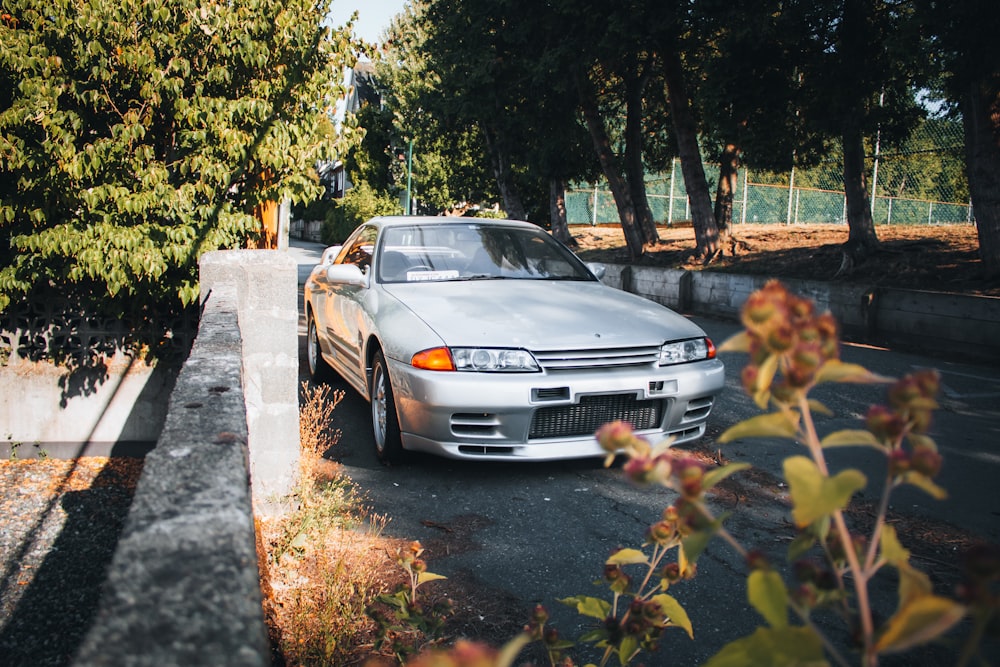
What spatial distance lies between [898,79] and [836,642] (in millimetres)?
13203

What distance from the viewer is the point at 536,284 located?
20.7ft

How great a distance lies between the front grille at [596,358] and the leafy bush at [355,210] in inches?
1594

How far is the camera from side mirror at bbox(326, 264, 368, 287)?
6.23m

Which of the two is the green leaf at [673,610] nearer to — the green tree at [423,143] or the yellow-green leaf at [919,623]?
the yellow-green leaf at [919,623]

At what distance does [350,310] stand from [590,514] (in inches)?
107

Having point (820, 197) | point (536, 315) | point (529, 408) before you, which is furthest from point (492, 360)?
point (820, 197)

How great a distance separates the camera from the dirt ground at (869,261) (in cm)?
1359

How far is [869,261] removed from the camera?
15.5 m

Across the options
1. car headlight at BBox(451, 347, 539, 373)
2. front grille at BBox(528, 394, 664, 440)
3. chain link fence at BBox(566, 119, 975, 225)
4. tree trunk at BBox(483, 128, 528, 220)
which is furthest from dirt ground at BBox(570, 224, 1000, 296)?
car headlight at BBox(451, 347, 539, 373)

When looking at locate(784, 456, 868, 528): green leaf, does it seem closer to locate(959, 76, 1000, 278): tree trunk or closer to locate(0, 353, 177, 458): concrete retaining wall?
locate(0, 353, 177, 458): concrete retaining wall

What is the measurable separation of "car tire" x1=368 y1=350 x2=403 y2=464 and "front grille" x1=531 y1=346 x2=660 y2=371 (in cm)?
103

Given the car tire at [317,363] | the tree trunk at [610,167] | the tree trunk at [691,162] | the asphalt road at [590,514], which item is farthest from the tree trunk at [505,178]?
the asphalt road at [590,514]

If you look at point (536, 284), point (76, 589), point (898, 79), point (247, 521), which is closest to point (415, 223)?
point (536, 284)

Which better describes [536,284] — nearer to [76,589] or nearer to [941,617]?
[76,589]
